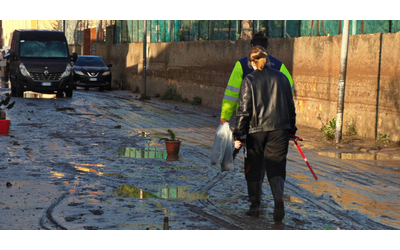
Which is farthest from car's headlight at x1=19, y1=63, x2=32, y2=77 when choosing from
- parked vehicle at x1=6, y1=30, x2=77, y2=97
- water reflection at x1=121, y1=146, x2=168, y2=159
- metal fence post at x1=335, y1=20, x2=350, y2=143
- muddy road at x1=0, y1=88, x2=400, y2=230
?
metal fence post at x1=335, y1=20, x2=350, y2=143

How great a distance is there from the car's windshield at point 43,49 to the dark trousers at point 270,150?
20527 millimetres

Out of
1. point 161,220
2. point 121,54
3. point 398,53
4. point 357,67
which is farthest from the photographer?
point 121,54

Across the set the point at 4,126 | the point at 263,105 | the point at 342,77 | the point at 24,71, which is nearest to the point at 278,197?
the point at 263,105

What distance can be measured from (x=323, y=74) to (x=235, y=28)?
7.40 metres

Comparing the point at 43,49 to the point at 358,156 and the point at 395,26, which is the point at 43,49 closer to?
the point at 395,26

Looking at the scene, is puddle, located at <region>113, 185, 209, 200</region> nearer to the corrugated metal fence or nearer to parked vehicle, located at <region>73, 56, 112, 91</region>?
the corrugated metal fence

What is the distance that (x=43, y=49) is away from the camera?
27.1m

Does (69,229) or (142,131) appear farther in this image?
(142,131)

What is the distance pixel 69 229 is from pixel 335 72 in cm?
1159

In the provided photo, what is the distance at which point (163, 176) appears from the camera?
412 inches

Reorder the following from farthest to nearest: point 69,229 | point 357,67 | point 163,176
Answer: point 357,67 → point 163,176 → point 69,229

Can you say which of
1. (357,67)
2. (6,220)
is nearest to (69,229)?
(6,220)

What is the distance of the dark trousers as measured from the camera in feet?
24.8

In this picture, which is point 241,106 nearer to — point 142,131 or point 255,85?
point 255,85
